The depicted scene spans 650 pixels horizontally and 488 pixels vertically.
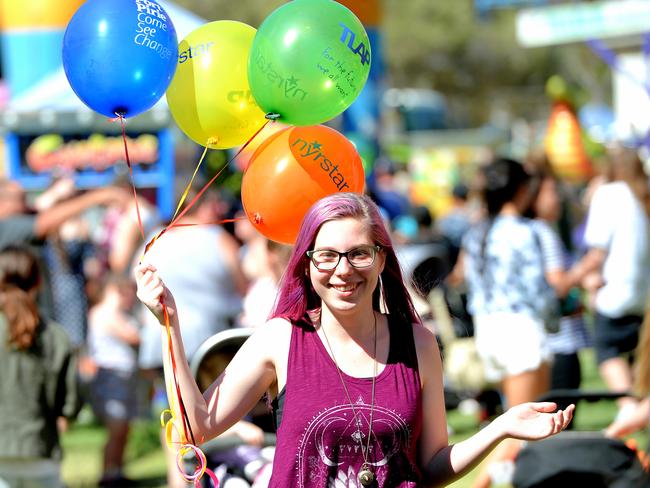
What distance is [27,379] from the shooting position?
5312 millimetres

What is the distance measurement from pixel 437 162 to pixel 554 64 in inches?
1192

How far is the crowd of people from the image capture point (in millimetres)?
2881

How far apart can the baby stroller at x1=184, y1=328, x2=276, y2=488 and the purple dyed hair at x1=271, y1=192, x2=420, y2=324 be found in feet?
2.67

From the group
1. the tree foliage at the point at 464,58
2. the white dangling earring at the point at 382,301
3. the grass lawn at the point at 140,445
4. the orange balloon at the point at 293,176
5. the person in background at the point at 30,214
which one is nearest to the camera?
the white dangling earring at the point at 382,301

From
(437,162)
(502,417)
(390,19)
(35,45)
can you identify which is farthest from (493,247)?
(390,19)

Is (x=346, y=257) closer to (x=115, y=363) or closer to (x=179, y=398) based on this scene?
(x=179, y=398)

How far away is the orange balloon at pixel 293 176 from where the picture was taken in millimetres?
3377

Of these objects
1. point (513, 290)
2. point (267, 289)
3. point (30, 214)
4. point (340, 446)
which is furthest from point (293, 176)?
point (30, 214)

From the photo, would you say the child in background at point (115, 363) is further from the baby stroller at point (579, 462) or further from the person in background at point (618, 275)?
the baby stroller at point (579, 462)

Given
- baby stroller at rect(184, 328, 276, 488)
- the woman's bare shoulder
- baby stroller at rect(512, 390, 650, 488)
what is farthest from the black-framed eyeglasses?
baby stroller at rect(512, 390, 650, 488)

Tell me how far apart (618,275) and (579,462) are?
261 centimetres

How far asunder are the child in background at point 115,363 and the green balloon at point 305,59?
4.15 metres

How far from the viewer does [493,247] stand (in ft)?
19.6

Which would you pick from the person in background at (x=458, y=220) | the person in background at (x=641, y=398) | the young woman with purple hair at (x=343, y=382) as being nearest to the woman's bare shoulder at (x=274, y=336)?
the young woman with purple hair at (x=343, y=382)
